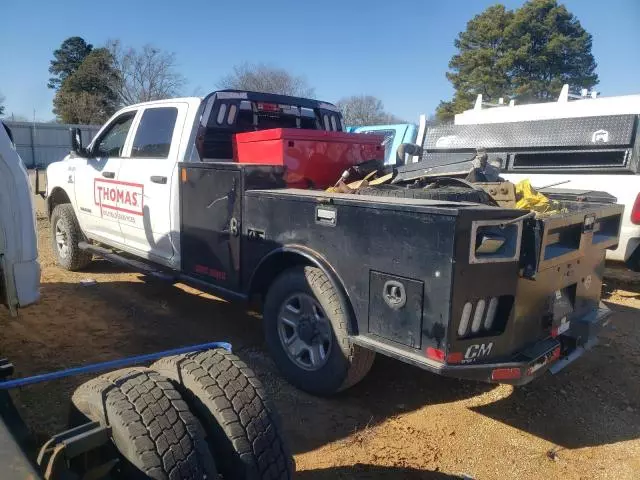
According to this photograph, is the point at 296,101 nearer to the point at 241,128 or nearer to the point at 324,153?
the point at 241,128

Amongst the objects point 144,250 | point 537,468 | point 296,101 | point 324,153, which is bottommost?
point 537,468

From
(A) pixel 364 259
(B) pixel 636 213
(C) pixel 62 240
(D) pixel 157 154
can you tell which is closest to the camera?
(A) pixel 364 259

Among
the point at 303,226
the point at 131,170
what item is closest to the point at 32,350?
the point at 131,170

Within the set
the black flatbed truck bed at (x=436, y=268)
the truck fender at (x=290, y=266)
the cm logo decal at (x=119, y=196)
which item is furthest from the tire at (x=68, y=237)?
the truck fender at (x=290, y=266)

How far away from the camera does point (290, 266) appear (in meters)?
3.92

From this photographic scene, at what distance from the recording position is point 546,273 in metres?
3.22

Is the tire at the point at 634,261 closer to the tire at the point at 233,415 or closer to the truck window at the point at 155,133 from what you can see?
the truck window at the point at 155,133

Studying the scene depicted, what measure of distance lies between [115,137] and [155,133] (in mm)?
958

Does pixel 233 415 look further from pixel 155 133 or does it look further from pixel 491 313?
pixel 155 133

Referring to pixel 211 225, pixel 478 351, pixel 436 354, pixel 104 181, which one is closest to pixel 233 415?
pixel 436 354

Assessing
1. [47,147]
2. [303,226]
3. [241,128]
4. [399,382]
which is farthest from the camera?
[47,147]

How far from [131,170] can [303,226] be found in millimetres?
2492

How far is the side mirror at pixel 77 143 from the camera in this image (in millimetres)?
6066

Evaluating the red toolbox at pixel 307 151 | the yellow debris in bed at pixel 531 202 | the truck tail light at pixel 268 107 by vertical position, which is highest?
the truck tail light at pixel 268 107
